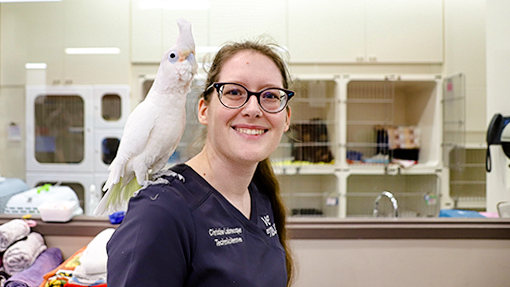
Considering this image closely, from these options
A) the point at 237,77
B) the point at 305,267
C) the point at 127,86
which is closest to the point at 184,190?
the point at 237,77

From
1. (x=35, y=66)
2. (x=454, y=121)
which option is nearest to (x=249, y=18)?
(x=35, y=66)

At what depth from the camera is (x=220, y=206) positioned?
2.35ft

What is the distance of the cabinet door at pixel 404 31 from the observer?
2859mm

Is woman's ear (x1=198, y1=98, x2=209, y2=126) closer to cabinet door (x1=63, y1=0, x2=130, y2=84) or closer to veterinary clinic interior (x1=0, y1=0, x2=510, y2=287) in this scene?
veterinary clinic interior (x1=0, y1=0, x2=510, y2=287)

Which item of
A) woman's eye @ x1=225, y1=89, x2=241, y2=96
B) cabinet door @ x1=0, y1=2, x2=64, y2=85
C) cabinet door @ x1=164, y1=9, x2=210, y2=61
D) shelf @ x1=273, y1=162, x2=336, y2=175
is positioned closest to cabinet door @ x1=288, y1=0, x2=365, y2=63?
cabinet door @ x1=164, y1=9, x2=210, y2=61

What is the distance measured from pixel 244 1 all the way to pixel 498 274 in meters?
2.52

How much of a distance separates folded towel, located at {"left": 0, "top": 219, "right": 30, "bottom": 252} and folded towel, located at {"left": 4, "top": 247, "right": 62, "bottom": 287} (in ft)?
0.41

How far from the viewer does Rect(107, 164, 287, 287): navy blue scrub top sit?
1.86ft

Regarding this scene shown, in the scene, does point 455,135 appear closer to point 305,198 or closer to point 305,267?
point 305,198

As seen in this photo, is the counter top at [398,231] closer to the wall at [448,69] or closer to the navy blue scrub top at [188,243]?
the navy blue scrub top at [188,243]

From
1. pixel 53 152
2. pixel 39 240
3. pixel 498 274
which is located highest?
pixel 53 152

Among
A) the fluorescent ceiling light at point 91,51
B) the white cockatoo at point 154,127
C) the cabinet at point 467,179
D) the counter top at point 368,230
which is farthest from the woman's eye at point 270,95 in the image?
the cabinet at point 467,179

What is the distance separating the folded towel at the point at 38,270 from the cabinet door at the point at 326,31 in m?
2.18

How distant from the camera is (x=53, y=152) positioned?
275cm
